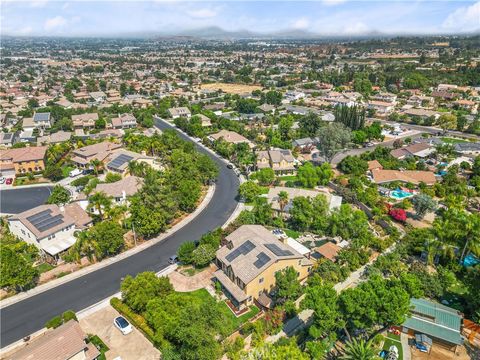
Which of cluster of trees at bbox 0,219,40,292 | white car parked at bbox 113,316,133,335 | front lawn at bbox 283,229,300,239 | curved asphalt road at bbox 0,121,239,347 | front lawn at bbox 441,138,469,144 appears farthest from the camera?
front lawn at bbox 441,138,469,144

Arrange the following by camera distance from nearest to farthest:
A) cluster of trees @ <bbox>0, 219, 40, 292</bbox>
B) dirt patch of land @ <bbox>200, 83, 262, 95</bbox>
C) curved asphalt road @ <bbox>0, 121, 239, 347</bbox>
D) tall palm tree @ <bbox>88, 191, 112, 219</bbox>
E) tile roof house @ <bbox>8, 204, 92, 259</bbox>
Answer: curved asphalt road @ <bbox>0, 121, 239, 347</bbox> < cluster of trees @ <bbox>0, 219, 40, 292</bbox> < tile roof house @ <bbox>8, 204, 92, 259</bbox> < tall palm tree @ <bbox>88, 191, 112, 219</bbox> < dirt patch of land @ <bbox>200, 83, 262, 95</bbox>

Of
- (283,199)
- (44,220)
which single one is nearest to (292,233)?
(283,199)

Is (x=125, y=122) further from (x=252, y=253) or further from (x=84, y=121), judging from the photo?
(x=252, y=253)

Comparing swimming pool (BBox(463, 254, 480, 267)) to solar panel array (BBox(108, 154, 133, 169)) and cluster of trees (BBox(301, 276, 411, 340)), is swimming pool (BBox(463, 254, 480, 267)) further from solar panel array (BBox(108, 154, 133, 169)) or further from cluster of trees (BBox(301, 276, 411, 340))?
solar panel array (BBox(108, 154, 133, 169))

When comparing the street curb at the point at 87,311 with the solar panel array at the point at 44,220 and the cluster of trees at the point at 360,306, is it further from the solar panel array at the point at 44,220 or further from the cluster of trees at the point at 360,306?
the cluster of trees at the point at 360,306

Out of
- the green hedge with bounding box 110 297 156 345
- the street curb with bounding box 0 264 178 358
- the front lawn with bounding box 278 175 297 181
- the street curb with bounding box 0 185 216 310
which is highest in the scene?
the green hedge with bounding box 110 297 156 345

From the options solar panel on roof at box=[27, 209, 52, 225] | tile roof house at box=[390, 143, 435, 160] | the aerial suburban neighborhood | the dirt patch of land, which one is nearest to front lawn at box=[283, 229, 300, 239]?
the aerial suburban neighborhood
